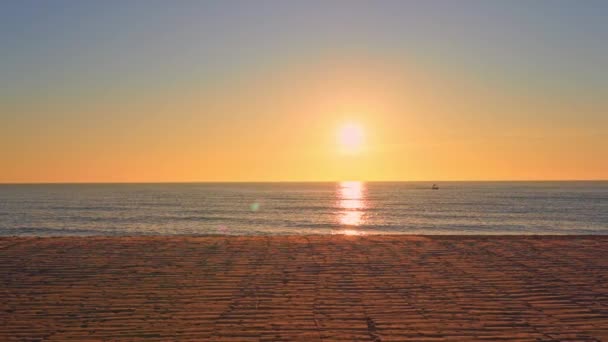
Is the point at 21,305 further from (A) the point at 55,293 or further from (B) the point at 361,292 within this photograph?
(B) the point at 361,292

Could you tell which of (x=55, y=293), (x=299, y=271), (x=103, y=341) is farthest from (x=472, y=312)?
(x=55, y=293)

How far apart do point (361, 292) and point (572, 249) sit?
26.5 feet

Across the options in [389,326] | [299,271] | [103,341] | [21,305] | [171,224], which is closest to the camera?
[103,341]

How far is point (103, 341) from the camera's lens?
6688 millimetres

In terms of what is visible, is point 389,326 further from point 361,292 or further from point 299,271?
point 299,271

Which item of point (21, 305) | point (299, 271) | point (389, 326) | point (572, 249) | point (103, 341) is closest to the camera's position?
point (103, 341)

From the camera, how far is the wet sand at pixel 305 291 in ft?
23.4

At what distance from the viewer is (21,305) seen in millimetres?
8445

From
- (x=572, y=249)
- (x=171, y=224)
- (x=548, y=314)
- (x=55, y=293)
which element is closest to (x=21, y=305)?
(x=55, y=293)

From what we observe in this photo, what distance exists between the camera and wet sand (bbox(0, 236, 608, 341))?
281 inches

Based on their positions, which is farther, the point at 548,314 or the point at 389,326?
the point at 548,314

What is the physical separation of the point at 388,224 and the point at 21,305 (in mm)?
47393

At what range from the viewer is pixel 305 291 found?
30.7ft

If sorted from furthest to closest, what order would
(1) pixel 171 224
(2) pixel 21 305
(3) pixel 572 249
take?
(1) pixel 171 224
(3) pixel 572 249
(2) pixel 21 305
